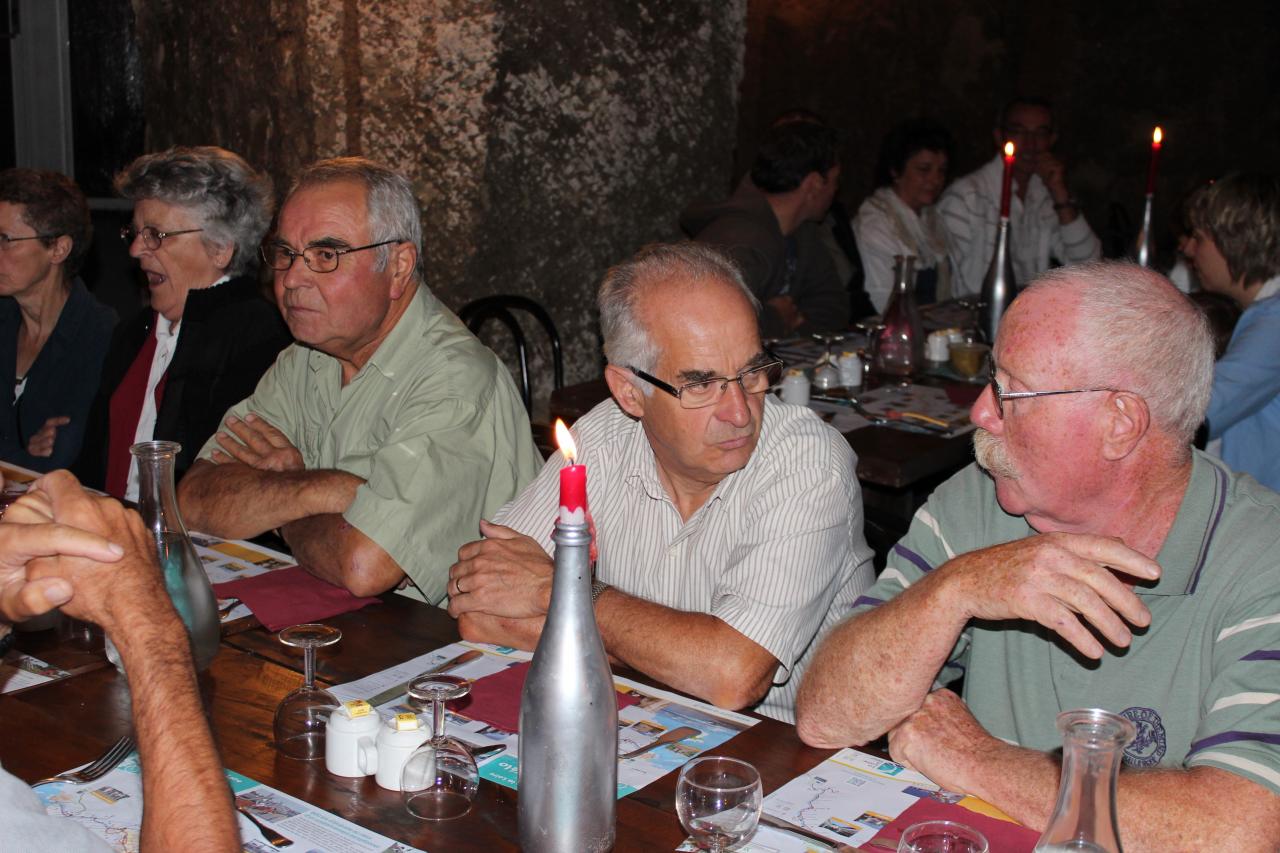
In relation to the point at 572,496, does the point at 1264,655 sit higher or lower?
lower

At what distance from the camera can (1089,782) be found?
3.62 feet

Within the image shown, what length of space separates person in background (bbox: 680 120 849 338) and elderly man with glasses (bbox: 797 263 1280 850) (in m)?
3.12

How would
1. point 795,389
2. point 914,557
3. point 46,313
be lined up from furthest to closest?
1. point 46,313
2. point 795,389
3. point 914,557

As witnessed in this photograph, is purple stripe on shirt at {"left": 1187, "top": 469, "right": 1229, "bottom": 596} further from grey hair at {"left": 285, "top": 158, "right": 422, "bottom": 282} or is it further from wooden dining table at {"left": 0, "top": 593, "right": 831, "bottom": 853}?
grey hair at {"left": 285, "top": 158, "right": 422, "bottom": 282}

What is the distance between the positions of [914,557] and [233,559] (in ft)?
4.29

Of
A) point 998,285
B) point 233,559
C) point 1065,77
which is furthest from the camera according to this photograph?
point 1065,77

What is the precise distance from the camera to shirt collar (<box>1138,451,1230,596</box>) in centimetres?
167

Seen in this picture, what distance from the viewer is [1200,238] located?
3803 millimetres

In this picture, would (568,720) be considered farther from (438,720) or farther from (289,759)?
(289,759)

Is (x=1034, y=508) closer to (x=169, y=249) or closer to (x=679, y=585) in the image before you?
(x=679, y=585)

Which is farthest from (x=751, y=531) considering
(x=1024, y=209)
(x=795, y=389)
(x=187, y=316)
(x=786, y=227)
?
(x=1024, y=209)

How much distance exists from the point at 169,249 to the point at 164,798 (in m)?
2.32

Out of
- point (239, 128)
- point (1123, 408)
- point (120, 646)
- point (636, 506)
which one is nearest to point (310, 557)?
point (636, 506)

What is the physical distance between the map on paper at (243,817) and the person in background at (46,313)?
8.11ft
